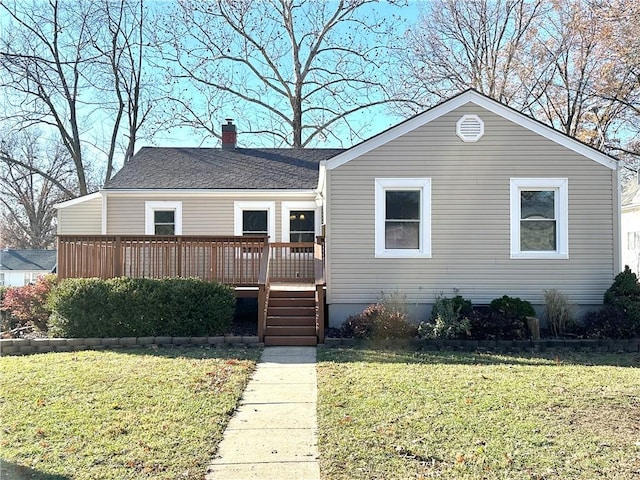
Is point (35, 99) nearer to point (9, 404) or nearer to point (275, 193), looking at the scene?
point (275, 193)

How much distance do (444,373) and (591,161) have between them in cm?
635

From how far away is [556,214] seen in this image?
10781 millimetres

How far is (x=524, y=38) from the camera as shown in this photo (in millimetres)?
24266

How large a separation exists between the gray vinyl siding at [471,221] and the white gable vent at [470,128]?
0.11 m

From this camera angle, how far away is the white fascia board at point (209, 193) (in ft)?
47.2

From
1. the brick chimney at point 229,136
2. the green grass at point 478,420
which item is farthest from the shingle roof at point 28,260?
the green grass at point 478,420

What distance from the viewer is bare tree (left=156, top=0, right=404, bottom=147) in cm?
2647

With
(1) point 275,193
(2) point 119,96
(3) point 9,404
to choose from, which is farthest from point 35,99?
(3) point 9,404

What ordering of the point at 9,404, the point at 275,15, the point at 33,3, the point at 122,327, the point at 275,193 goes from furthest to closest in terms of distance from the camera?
the point at 275,15 < the point at 33,3 < the point at 275,193 < the point at 122,327 < the point at 9,404

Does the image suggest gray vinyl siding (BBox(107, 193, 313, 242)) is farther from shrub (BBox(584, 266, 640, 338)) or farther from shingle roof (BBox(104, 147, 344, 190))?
shrub (BBox(584, 266, 640, 338))

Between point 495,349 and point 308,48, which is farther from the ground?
point 308,48

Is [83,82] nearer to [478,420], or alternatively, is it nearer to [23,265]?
[23,265]

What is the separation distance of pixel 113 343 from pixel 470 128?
8.41 metres

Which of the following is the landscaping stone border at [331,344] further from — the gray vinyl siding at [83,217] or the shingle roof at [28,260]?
the shingle roof at [28,260]
